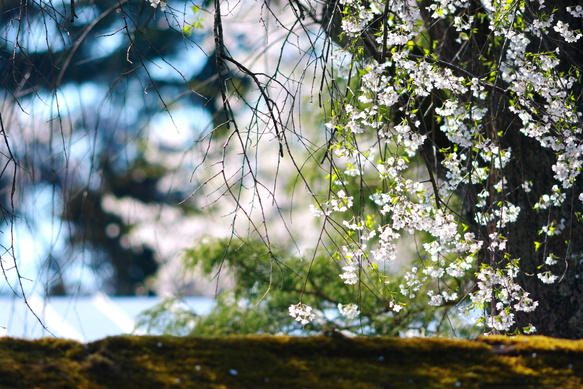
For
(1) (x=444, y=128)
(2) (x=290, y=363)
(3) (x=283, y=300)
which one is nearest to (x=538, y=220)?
(1) (x=444, y=128)

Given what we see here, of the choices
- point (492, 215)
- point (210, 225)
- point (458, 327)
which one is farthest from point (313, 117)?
point (210, 225)

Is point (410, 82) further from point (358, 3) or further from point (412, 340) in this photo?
point (412, 340)

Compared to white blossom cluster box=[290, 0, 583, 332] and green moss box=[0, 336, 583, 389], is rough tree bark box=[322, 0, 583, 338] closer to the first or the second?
white blossom cluster box=[290, 0, 583, 332]

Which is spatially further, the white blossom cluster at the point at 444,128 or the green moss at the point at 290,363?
the white blossom cluster at the point at 444,128

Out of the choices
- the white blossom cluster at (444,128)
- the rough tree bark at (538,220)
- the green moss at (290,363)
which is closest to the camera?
the green moss at (290,363)

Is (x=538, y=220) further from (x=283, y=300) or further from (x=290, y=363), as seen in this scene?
(x=290, y=363)

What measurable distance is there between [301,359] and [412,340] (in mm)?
269

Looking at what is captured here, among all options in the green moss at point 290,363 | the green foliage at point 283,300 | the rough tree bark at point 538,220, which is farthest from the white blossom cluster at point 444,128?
the green foliage at point 283,300

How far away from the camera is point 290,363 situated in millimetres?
1478

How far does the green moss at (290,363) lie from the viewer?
4.54 feet

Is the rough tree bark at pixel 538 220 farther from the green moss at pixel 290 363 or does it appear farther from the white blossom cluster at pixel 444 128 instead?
the green moss at pixel 290 363

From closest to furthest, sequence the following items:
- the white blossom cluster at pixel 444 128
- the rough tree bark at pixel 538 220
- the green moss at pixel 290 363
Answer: the green moss at pixel 290 363, the white blossom cluster at pixel 444 128, the rough tree bark at pixel 538 220

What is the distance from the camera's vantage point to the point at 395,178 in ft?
8.86

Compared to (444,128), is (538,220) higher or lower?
lower
